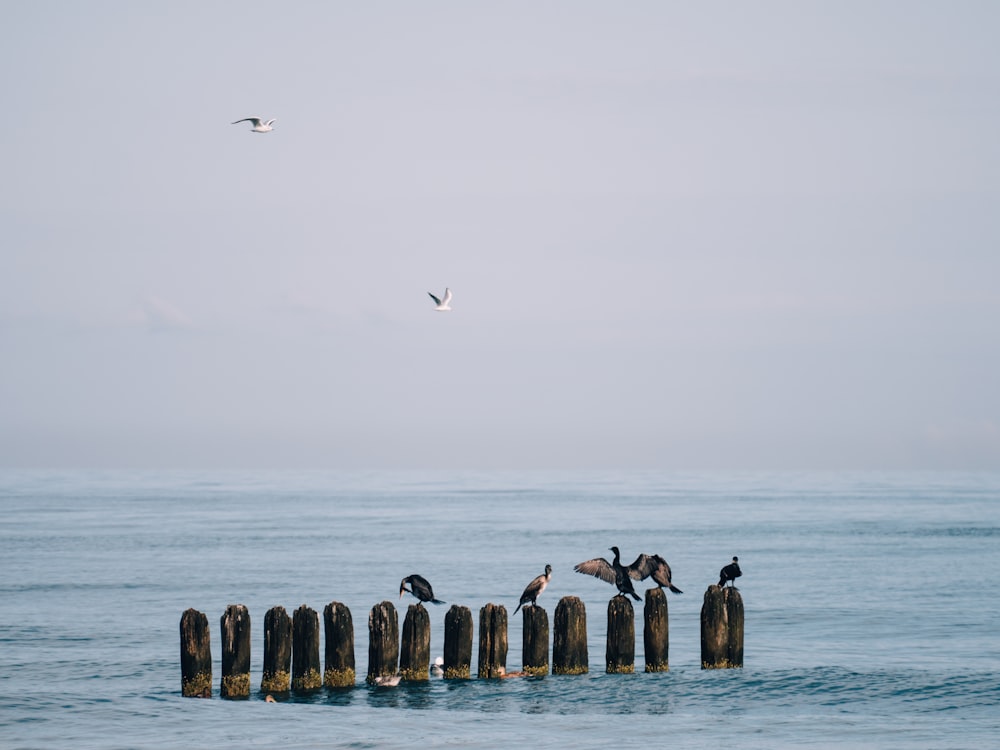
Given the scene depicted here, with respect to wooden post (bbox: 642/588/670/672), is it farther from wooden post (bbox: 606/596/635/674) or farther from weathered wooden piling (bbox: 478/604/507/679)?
weathered wooden piling (bbox: 478/604/507/679)

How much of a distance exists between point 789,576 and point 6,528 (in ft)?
190

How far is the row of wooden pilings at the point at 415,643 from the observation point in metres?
20.8

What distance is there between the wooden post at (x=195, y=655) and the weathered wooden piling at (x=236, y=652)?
0.29 metres

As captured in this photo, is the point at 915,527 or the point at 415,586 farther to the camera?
the point at 915,527

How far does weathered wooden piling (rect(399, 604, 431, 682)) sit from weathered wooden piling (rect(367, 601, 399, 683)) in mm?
193

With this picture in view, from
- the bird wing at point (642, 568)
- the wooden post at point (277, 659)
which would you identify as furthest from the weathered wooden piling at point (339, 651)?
the bird wing at point (642, 568)

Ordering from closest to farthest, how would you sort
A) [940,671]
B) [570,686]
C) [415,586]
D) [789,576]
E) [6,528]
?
[570,686] → [415,586] → [940,671] → [789,576] → [6,528]

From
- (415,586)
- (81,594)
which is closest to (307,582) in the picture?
(81,594)

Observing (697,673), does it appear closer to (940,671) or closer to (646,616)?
(646,616)

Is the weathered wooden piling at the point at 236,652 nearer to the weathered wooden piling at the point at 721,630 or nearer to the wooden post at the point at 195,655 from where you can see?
the wooden post at the point at 195,655

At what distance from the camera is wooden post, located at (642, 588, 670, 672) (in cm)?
2177

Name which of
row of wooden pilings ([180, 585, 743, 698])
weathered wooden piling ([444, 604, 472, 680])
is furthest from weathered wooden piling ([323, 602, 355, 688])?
weathered wooden piling ([444, 604, 472, 680])

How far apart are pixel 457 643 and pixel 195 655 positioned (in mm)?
4372

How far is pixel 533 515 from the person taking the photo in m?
113
